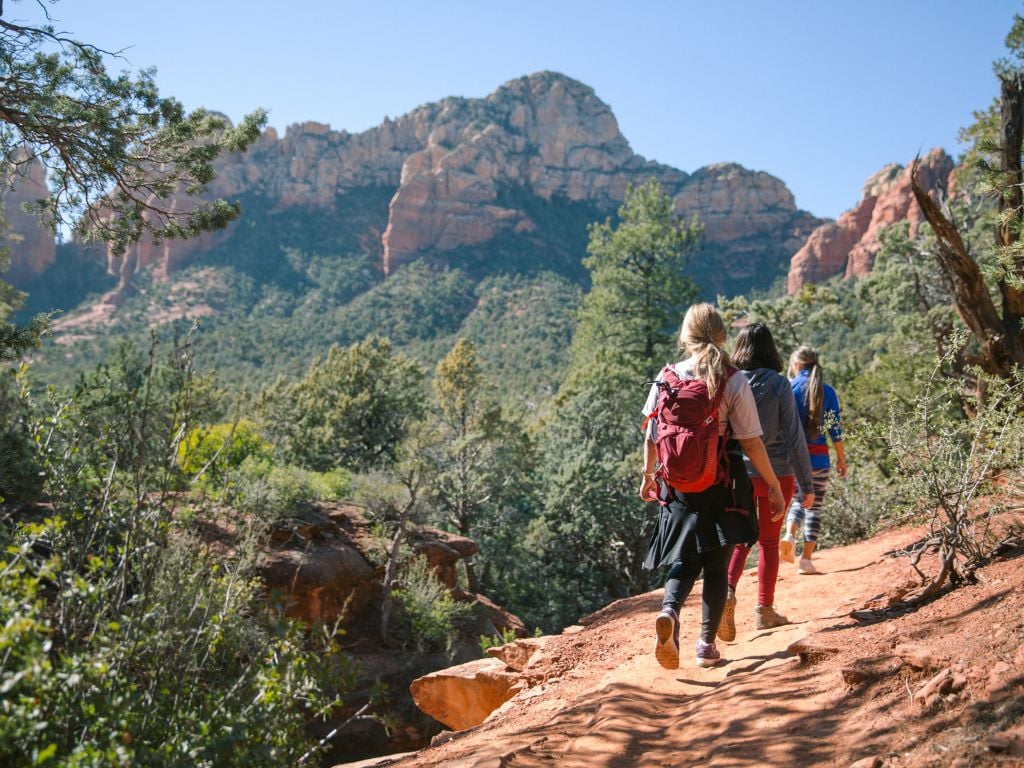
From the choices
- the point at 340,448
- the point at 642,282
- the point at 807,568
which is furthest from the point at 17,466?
the point at 340,448

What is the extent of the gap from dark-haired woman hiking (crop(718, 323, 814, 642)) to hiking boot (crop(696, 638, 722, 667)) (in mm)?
440

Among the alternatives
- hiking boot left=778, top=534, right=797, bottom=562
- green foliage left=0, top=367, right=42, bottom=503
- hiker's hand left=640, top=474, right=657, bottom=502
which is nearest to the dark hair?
hiker's hand left=640, top=474, right=657, bottom=502

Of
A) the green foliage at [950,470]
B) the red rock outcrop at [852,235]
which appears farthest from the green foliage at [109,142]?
the red rock outcrop at [852,235]

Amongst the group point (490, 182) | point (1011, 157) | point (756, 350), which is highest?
point (490, 182)

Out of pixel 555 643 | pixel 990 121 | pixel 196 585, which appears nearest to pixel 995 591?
pixel 555 643

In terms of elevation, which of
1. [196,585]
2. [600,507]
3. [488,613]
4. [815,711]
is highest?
[196,585]

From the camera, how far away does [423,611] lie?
14.2 m

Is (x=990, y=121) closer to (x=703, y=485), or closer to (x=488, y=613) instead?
(x=703, y=485)

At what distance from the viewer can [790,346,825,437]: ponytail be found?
515 cm

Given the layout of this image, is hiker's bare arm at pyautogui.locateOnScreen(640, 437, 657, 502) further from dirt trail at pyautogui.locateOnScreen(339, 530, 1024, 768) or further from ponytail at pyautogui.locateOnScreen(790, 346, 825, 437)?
ponytail at pyautogui.locateOnScreen(790, 346, 825, 437)

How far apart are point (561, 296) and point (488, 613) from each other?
59.0 metres

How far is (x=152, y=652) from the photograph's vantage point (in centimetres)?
246

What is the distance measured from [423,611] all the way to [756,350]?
1153cm

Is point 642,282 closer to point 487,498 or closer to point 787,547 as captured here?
point 487,498
